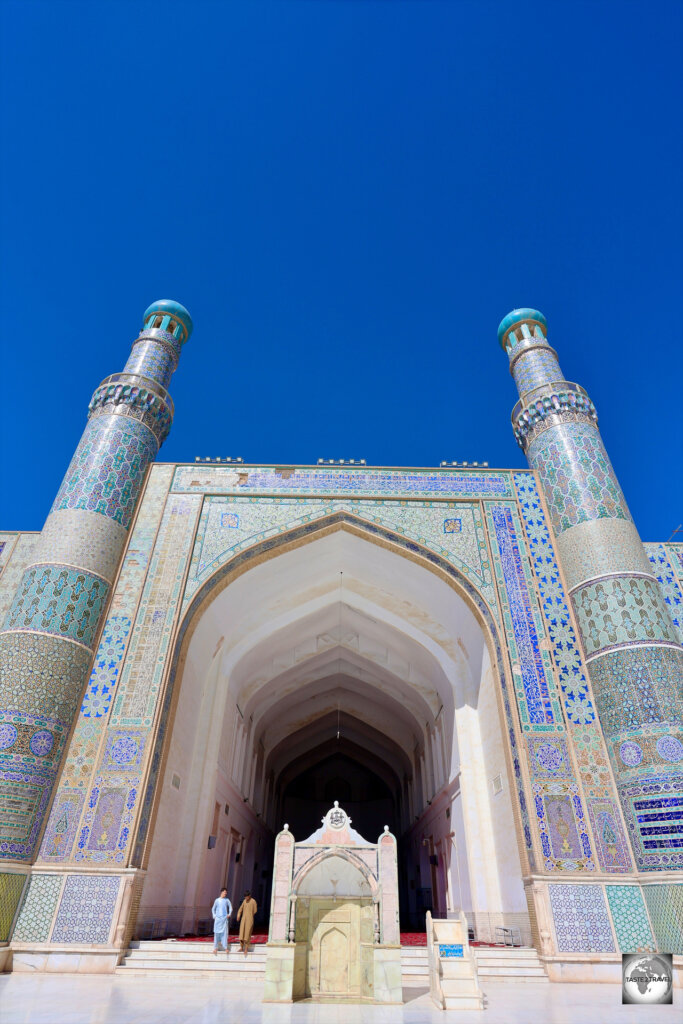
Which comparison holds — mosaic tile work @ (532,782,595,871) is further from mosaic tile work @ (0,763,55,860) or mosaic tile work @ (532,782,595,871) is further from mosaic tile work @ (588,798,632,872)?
mosaic tile work @ (0,763,55,860)

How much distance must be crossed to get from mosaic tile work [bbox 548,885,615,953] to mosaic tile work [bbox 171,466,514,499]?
15.9ft

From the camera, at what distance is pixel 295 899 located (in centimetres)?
419

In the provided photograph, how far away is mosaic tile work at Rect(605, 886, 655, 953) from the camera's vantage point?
5625 millimetres

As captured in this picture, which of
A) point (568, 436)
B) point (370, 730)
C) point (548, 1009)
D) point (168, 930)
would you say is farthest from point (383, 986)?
point (370, 730)

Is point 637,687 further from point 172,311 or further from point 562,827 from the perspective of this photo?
point 172,311

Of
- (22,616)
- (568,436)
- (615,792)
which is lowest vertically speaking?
(615,792)

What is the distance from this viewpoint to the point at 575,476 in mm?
8367

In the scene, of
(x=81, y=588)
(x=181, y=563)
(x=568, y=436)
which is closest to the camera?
(x=81, y=588)

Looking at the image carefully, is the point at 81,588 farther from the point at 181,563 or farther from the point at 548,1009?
the point at 548,1009

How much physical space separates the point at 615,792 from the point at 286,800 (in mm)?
12100

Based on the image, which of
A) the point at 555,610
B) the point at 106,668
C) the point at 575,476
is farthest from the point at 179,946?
the point at 575,476

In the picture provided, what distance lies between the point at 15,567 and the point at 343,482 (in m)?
4.85

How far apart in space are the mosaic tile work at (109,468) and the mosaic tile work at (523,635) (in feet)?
16.5

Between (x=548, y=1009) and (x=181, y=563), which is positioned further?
(x=181, y=563)
